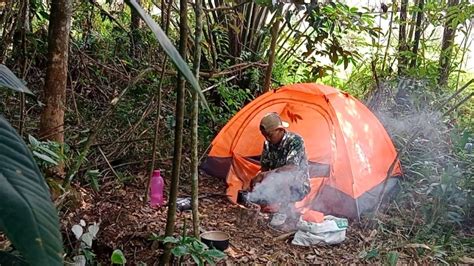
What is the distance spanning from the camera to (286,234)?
9.89 ft

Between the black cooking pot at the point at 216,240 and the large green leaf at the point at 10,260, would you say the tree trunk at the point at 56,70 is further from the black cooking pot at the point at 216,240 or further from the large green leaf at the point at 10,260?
the large green leaf at the point at 10,260

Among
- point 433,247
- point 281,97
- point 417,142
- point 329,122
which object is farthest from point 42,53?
point 417,142

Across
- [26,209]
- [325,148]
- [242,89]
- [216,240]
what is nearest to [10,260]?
[26,209]

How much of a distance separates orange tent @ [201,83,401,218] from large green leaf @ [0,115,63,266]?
3.12m

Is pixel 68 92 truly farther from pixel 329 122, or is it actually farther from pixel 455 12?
pixel 455 12

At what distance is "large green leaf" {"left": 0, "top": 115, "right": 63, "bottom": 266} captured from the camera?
12.7 inches

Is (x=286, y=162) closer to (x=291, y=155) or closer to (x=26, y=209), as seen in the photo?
(x=291, y=155)

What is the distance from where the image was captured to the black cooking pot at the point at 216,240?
254 centimetres

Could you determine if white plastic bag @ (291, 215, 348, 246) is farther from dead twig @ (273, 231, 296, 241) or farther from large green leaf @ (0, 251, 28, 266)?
large green leaf @ (0, 251, 28, 266)

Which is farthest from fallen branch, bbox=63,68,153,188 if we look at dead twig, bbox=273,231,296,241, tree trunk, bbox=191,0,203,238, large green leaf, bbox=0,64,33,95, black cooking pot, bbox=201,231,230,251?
large green leaf, bbox=0,64,33,95

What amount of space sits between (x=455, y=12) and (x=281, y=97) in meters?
1.48

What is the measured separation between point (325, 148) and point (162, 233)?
63.8 inches

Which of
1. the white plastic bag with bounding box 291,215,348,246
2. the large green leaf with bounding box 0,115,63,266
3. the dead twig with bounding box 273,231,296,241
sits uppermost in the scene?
the large green leaf with bounding box 0,115,63,266

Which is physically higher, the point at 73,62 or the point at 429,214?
the point at 73,62
